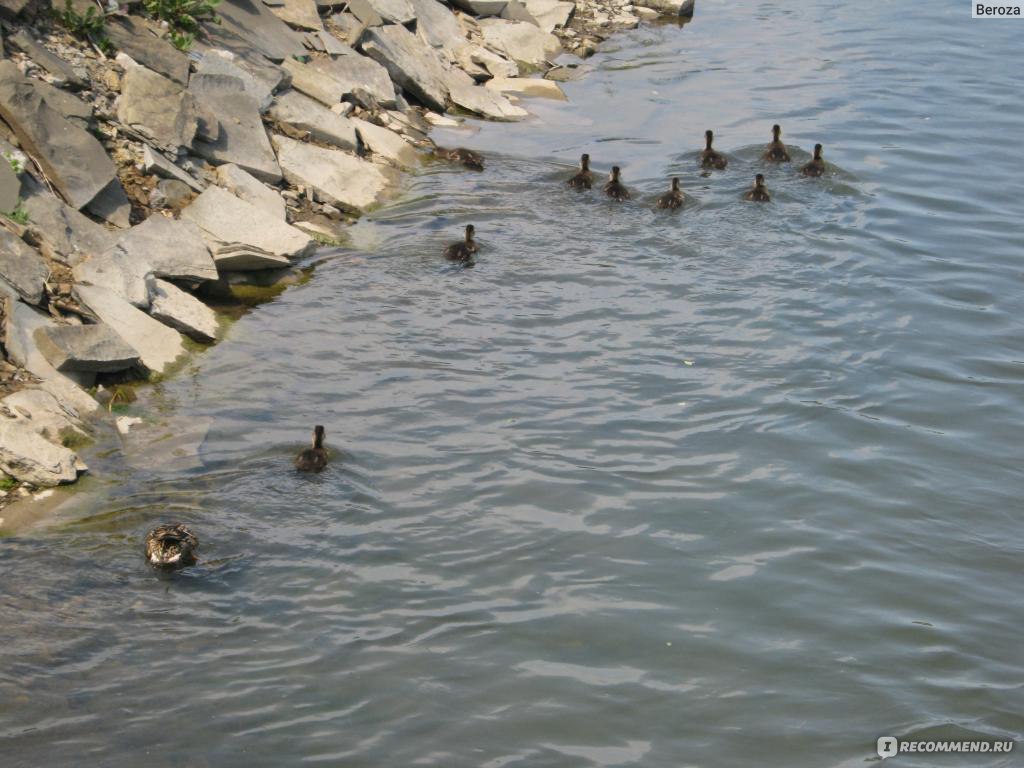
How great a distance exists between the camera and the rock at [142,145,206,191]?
12070 mm

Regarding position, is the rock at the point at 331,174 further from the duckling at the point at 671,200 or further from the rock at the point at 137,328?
the rock at the point at 137,328

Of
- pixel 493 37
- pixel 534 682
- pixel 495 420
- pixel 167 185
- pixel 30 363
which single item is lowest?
pixel 534 682

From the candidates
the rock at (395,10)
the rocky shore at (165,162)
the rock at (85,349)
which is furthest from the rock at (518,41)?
the rock at (85,349)

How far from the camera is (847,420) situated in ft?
31.6

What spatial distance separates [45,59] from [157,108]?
47.6 inches

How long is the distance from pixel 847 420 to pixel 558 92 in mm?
11218

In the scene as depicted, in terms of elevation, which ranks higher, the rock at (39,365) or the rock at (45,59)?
the rock at (45,59)

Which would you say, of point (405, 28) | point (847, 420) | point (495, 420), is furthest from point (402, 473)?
point (405, 28)

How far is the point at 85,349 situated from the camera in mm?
9125

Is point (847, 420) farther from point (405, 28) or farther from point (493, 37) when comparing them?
point (493, 37)

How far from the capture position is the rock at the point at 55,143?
11.0 meters

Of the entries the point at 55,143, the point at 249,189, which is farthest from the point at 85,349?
the point at 249,189

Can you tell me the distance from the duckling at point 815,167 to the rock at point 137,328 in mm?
8802

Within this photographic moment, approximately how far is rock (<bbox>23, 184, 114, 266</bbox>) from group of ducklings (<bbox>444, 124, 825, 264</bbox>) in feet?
11.9
